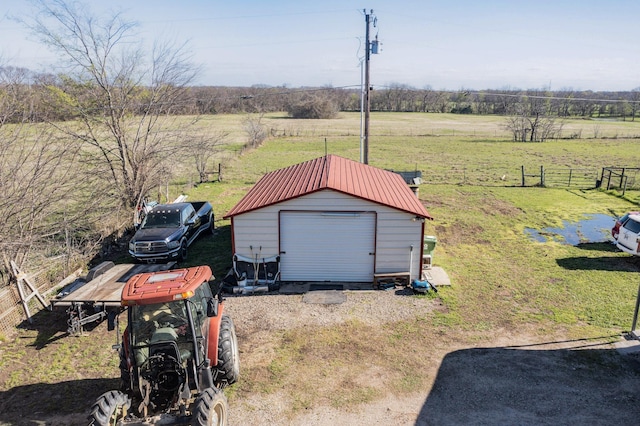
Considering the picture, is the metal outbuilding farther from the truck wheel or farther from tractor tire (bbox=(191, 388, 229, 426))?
tractor tire (bbox=(191, 388, 229, 426))

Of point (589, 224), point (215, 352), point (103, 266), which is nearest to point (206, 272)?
point (215, 352)

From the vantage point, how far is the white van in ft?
46.1

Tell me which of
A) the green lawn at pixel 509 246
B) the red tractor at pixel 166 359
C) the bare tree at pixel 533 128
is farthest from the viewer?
the bare tree at pixel 533 128

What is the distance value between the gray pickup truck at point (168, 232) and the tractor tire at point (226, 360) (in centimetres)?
721

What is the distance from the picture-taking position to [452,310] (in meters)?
11.5

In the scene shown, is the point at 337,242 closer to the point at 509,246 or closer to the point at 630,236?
the point at 509,246

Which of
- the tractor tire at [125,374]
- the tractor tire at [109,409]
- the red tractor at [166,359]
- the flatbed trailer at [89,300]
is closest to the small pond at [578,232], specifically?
the red tractor at [166,359]

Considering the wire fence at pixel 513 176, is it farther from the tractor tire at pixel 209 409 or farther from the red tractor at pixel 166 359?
the tractor tire at pixel 209 409

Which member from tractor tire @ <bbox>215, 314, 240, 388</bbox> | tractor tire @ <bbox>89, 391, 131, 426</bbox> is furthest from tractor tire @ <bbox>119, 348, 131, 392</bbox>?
tractor tire @ <bbox>215, 314, 240, 388</bbox>

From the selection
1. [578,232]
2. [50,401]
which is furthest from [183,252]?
[578,232]

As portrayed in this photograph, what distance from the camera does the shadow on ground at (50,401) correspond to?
24.3 feet

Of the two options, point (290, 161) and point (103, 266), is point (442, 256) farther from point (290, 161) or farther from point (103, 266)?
point (290, 161)

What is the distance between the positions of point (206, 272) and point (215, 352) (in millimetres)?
1399

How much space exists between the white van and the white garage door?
29.2 ft
